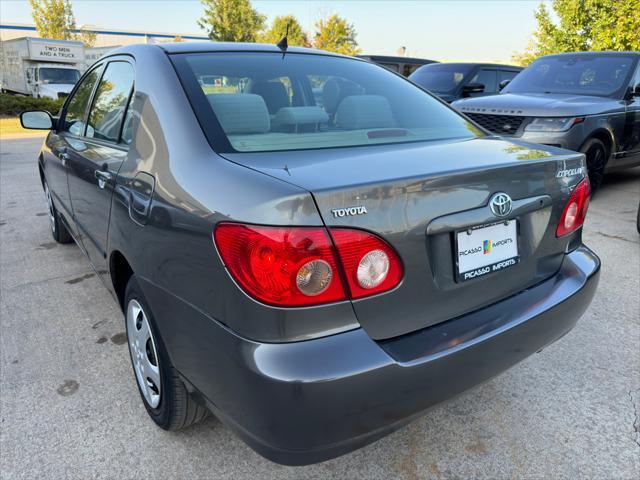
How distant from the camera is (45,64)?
72.6 ft

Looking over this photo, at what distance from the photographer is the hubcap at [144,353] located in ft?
6.70

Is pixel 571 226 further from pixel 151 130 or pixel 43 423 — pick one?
pixel 43 423

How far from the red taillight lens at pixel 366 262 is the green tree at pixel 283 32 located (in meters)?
43.5

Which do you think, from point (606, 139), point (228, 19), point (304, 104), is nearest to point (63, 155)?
point (304, 104)

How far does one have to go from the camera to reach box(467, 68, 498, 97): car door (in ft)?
31.3

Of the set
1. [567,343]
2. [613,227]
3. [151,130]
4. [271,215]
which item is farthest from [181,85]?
[613,227]

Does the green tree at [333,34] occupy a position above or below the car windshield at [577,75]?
above

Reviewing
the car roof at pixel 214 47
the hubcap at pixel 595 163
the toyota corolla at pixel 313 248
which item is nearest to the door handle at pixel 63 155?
the toyota corolla at pixel 313 248

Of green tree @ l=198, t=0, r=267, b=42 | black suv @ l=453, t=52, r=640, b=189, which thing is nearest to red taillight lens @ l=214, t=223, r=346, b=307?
black suv @ l=453, t=52, r=640, b=189

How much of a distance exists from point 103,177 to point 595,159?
579 cm

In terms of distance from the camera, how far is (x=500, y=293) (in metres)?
1.80

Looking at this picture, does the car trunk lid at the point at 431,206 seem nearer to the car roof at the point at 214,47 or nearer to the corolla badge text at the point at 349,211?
the corolla badge text at the point at 349,211

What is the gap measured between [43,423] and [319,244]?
1.67 metres

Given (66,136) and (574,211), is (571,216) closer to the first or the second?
(574,211)
